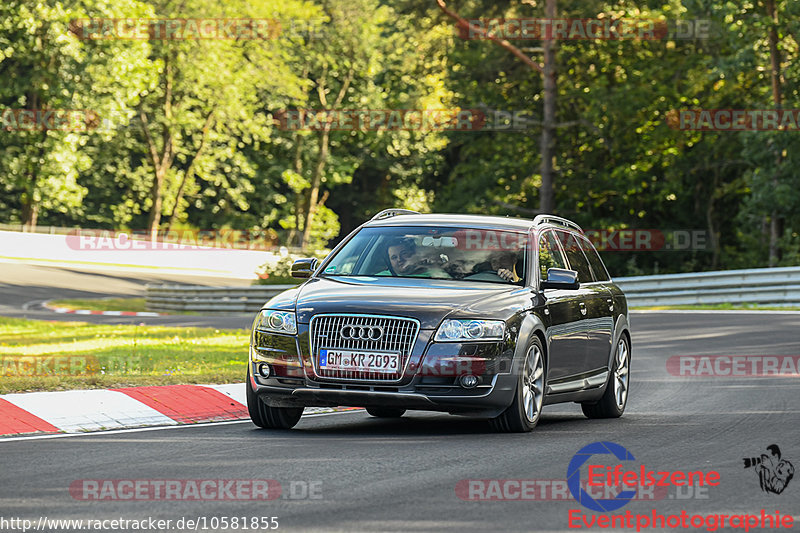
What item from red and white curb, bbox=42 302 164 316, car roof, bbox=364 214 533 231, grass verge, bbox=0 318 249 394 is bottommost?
red and white curb, bbox=42 302 164 316

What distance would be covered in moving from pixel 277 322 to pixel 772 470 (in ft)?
12.3

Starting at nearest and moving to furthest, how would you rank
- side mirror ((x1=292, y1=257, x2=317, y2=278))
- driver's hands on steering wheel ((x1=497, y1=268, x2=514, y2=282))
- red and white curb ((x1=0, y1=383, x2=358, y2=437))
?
red and white curb ((x1=0, y1=383, x2=358, y2=437)) < driver's hands on steering wheel ((x1=497, y1=268, x2=514, y2=282)) < side mirror ((x1=292, y1=257, x2=317, y2=278))

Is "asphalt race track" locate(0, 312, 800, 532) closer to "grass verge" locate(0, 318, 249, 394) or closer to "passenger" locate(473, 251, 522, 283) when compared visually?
"passenger" locate(473, 251, 522, 283)

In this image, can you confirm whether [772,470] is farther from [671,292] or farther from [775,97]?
[775,97]

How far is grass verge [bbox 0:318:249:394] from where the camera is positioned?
12.7 m

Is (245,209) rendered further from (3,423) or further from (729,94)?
(3,423)

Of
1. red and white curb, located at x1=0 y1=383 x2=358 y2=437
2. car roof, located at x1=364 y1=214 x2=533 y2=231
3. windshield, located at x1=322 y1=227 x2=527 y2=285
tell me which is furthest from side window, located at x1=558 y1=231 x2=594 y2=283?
red and white curb, located at x1=0 y1=383 x2=358 y2=437

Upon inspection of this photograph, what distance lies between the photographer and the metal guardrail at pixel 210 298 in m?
35.5

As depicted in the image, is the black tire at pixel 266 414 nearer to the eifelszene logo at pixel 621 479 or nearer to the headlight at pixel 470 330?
the headlight at pixel 470 330

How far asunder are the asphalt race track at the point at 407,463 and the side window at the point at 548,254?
1336 millimetres

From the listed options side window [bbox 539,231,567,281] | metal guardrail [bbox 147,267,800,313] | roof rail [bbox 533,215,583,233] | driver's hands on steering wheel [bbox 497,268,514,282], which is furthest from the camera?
metal guardrail [bbox 147,267,800,313]

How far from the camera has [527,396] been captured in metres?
10.2

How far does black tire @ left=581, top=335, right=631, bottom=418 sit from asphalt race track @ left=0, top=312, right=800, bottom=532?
0.17m

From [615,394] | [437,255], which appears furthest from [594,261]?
[437,255]
